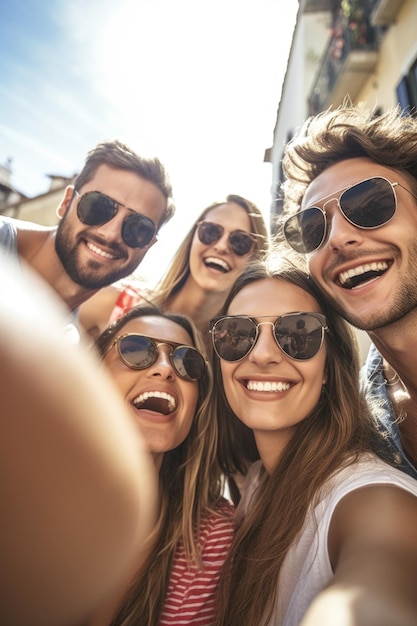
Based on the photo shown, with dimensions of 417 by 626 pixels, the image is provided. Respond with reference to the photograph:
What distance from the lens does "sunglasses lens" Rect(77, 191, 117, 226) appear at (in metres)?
2.70

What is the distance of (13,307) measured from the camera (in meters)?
0.47

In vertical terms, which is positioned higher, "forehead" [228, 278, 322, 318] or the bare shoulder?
"forehead" [228, 278, 322, 318]

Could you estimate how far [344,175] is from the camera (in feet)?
6.98

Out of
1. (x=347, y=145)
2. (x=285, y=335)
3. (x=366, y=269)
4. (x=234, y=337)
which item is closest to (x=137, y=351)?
(x=234, y=337)

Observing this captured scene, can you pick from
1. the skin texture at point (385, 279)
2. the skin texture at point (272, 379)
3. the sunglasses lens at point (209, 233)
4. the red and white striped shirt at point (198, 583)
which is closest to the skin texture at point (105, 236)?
the sunglasses lens at point (209, 233)

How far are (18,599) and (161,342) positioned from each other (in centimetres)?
174

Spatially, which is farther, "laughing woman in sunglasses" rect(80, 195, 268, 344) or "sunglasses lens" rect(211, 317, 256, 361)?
"laughing woman in sunglasses" rect(80, 195, 268, 344)

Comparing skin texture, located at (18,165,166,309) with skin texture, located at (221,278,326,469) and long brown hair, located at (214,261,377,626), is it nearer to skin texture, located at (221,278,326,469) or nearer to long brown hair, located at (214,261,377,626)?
long brown hair, located at (214,261,377,626)

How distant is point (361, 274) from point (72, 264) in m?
1.96

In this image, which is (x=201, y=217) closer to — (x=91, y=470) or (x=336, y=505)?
(x=336, y=505)

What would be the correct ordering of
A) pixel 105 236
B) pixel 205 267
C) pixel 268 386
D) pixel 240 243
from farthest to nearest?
1. pixel 205 267
2. pixel 240 243
3. pixel 105 236
4. pixel 268 386

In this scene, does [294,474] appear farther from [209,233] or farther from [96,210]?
[209,233]

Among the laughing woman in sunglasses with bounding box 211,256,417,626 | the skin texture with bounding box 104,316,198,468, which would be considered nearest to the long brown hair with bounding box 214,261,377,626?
the laughing woman in sunglasses with bounding box 211,256,417,626

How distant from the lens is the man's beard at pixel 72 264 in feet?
8.91
